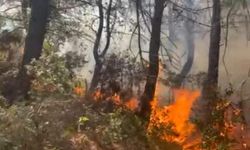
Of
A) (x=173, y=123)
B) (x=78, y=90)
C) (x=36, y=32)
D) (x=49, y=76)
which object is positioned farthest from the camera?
(x=173, y=123)

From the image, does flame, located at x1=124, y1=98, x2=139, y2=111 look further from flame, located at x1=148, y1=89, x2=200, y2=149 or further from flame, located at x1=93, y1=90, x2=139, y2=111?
flame, located at x1=148, y1=89, x2=200, y2=149

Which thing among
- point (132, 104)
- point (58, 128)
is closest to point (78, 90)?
point (132, 104)

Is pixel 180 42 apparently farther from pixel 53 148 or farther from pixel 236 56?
pixel 53 148

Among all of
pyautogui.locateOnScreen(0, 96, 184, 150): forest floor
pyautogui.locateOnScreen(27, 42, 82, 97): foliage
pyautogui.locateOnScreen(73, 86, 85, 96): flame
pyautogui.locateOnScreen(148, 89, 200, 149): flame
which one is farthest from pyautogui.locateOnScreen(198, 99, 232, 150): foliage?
pyautogui.locateOnScreen(27, 42, 82, 97): foliage

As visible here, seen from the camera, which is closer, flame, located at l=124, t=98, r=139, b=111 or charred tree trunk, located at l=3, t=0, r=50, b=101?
charred tree trunk, located at l=3, t=0, r=50, b=101

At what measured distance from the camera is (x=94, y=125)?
29.8 feet

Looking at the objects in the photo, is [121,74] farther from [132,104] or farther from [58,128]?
[58,128]

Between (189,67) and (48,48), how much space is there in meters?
16.1

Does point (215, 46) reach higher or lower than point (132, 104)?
higher

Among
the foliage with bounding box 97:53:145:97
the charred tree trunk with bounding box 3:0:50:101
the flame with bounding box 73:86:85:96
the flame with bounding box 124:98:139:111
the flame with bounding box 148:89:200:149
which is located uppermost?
the charred tree trunk with bounding box 3:0:50:101

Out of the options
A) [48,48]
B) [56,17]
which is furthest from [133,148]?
[56,17]

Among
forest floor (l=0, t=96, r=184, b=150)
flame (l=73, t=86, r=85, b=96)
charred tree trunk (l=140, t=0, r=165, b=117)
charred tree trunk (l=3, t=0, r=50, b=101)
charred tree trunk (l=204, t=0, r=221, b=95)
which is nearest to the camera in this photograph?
forest floor (l=0, t=96, r=184, b=150)

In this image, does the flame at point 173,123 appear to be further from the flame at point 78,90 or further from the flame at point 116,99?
the flame at point 78,90

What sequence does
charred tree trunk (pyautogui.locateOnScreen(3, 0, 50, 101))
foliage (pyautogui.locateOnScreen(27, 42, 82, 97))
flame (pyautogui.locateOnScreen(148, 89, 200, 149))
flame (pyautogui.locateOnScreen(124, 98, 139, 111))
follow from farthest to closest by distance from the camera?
flame (pyautogui.locateOnScreen(124, 98, 139, 111)), flame (pyautogui.locateOnScreen(148, 89, 200, 149)), charred tree trunk (pyautogui.locateOnScreen(3, 0, 50, 101)), foliage (pyautogui.locateOnScreen(27, 42, 82, 97))
